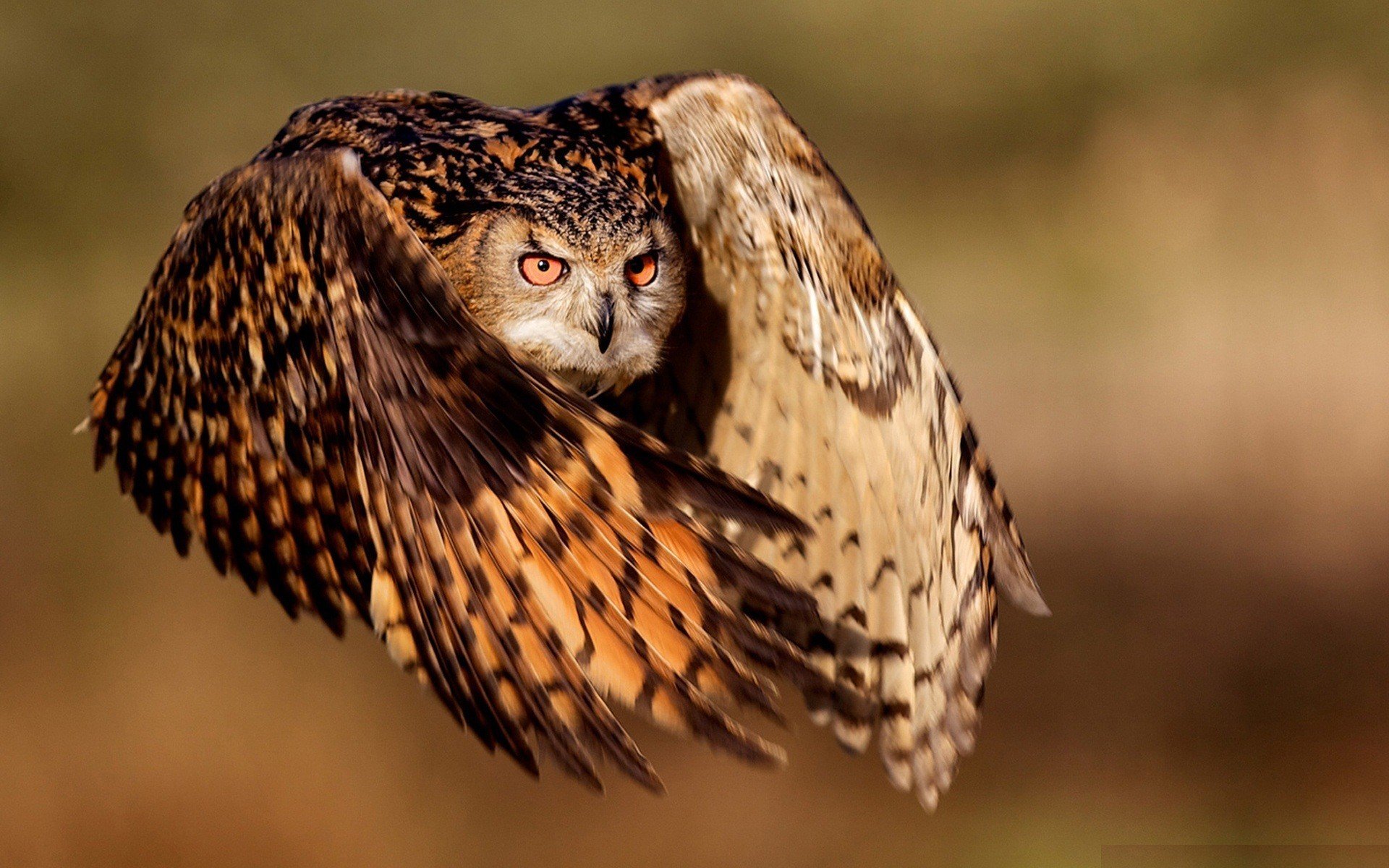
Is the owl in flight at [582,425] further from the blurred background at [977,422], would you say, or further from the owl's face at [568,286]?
the blurred background at [977,422]

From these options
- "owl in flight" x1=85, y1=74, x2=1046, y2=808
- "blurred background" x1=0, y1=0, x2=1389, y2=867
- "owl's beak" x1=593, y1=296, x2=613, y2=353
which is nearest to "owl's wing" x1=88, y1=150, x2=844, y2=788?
"owl in flight" x1=85, y1=74, x2=1046, y2=808

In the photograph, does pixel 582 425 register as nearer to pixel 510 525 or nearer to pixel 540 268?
pixel 510 525

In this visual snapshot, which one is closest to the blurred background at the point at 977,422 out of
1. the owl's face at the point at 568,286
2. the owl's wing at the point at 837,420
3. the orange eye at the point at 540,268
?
the owl's wing at the point at 837,420

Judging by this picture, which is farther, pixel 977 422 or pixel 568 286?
pixel 977 422

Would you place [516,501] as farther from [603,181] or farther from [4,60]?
[4,60]

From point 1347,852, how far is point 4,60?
6971mm

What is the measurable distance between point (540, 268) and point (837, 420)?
0.60 m

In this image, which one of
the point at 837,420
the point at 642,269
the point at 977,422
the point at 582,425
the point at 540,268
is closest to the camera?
the point at 582,425

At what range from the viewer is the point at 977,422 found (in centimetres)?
484

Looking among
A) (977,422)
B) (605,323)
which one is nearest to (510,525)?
(605,323)

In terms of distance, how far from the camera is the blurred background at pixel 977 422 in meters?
4.34

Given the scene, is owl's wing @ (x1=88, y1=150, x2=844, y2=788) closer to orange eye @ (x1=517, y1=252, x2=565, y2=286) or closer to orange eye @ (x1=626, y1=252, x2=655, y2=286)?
orange eye @ (x1=517, y1=252, x2=565, y2=286)

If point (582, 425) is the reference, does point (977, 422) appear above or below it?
above

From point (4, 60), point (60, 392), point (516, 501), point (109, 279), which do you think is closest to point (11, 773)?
point (60, 392)
